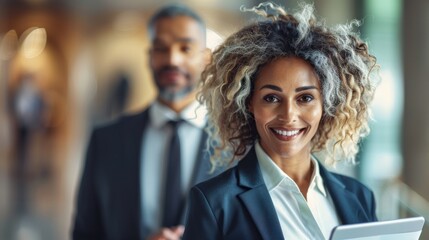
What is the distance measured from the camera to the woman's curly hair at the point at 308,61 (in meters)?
1.80

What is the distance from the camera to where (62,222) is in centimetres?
827

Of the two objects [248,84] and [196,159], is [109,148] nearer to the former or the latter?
[196,159]

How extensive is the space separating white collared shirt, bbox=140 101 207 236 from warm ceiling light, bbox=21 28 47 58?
6.66 meters

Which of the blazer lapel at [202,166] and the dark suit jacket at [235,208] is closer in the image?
the dark suit jacket at [235,208]

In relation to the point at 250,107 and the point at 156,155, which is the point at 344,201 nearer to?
the point at 250,107

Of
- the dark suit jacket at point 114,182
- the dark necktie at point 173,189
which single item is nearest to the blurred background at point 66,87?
the dark suit jacket at point 114,182

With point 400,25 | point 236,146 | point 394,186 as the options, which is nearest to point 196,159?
point 236,146

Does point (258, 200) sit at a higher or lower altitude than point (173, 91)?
lower

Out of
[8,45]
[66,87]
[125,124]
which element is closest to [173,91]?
[125,124]

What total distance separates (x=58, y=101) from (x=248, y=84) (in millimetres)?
7771

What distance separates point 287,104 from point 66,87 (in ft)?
25.8

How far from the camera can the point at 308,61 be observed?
5.91ft

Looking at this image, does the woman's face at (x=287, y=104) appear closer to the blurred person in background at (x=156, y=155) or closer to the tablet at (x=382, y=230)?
the tablet at (x=382, y=230)

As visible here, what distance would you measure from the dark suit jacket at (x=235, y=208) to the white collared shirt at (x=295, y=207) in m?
0.03
